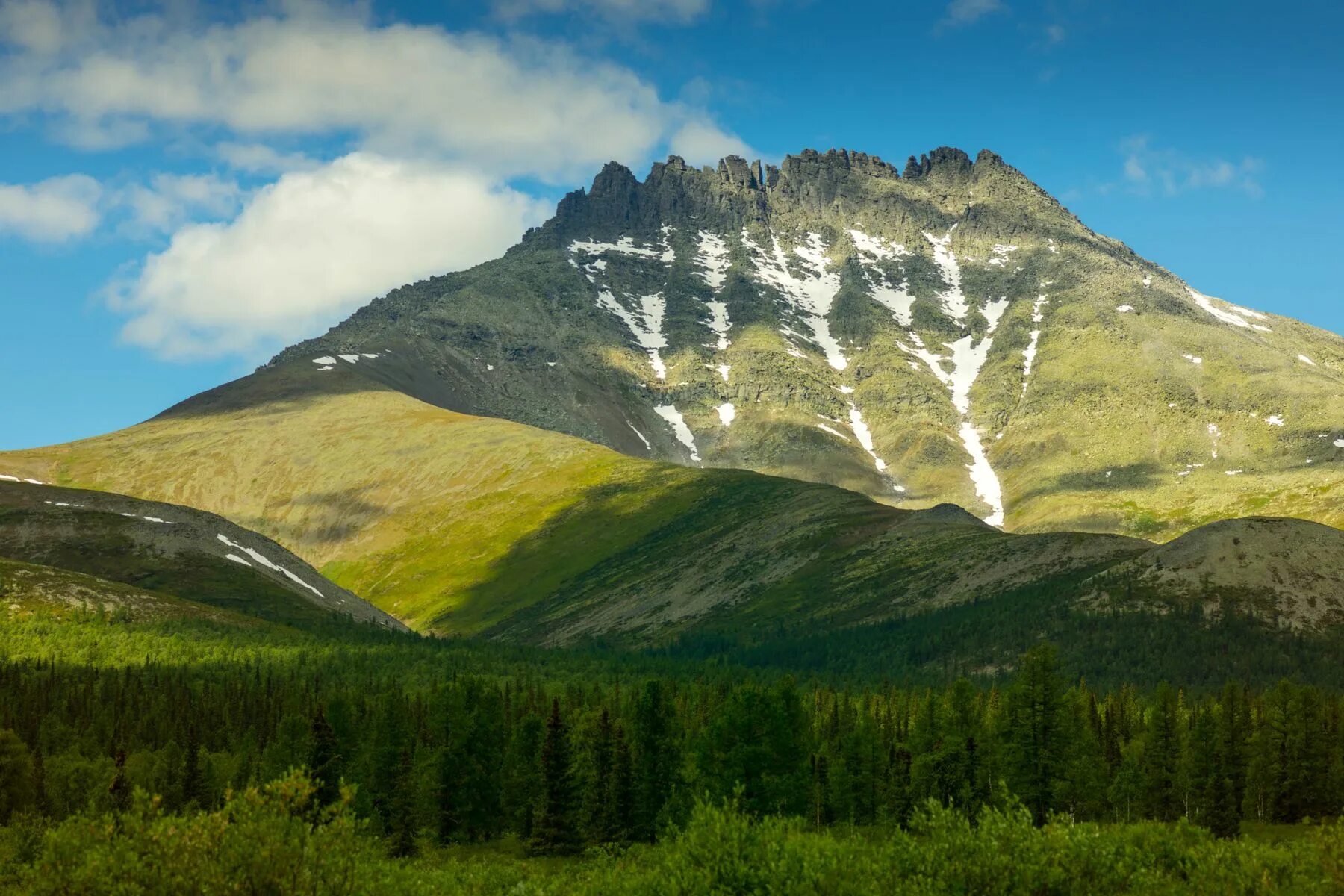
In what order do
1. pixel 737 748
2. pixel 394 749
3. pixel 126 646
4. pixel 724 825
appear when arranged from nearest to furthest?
pixel 724 825, pixel 737 748, pixel 394 749, pixel 126 646

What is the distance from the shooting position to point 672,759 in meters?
119

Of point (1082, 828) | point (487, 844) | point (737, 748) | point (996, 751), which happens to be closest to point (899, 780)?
point (996, 751)

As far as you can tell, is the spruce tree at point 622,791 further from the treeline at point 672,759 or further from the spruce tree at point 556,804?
the spruce tree at point 556,804

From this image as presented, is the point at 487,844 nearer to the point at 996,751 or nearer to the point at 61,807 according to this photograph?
the point at 61,807

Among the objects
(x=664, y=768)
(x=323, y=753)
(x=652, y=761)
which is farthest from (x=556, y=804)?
(x=323, y=753)

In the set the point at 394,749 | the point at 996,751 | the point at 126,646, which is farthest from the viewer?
the point at 126,646

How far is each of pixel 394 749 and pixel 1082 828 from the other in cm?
7406

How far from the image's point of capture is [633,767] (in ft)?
392

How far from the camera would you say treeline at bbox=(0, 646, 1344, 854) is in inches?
4331

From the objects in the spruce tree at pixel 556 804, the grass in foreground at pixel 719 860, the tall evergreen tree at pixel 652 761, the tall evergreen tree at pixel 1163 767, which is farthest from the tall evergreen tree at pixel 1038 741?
the spruce tree at pixel 556 804

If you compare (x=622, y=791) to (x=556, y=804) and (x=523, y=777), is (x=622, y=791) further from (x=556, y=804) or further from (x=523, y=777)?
(x=523, y=777)

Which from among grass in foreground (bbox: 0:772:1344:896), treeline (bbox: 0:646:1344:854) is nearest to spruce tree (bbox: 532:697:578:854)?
treeline (bbox: 0:646:1344:854)

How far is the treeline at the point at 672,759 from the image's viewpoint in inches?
4331

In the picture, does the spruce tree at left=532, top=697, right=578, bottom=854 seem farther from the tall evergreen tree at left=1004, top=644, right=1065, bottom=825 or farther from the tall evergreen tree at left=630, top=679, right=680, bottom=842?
the tall evergreen tree at left=1004, top=644, right=1065, bottom=825
